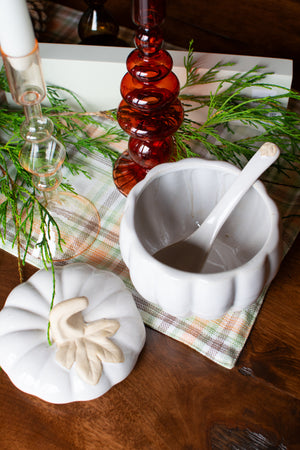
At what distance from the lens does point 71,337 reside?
44 cm

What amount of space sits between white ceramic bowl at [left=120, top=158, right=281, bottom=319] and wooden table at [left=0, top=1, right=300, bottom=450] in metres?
0.06

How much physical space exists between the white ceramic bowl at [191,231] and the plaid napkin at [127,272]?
1.8 inches

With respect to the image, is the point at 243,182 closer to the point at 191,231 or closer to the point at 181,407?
the point at 191,231

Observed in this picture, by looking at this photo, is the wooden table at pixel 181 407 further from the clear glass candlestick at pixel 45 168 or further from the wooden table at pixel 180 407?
the clear glass candlestick at pixel 45 168

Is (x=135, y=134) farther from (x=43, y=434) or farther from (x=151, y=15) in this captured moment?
(x=43, y=434)

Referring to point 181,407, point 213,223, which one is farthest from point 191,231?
point 181,407

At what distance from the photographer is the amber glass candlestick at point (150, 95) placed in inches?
18.5

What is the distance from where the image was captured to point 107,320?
1.47 ft

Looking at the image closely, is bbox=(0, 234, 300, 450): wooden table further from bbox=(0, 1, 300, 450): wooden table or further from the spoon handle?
the spoon handle

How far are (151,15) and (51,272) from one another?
0.24 meters

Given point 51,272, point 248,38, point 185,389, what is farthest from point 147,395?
point 248,38

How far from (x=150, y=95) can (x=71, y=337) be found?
23cm

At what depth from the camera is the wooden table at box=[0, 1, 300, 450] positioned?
43 cm

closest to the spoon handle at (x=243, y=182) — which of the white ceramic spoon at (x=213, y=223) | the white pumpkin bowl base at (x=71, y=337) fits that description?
the white ceramic spoon at (x=213, y=223)
